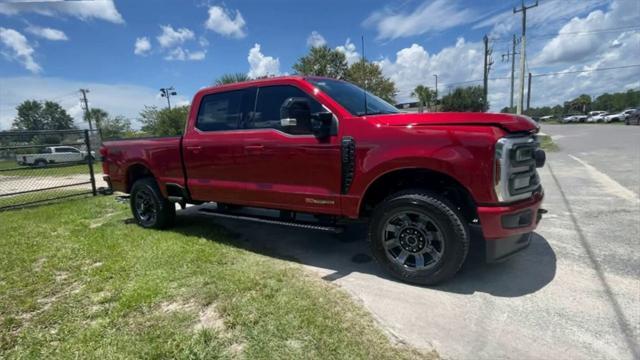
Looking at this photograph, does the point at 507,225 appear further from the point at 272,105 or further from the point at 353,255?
the point at 272,105

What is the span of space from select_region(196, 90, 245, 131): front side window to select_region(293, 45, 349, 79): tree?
25.0 m

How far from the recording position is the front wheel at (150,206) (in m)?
5.27

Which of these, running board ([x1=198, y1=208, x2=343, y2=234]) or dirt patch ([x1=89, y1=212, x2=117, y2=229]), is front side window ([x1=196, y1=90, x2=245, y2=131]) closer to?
running board ([x1=198, y1=208, x2=343, y2=234])

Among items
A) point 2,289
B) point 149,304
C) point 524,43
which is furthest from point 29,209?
point 524,43

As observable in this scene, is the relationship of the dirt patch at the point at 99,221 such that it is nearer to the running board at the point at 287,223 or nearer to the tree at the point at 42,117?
the running board at the point at 287,223

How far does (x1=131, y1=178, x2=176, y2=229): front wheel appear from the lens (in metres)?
5.27

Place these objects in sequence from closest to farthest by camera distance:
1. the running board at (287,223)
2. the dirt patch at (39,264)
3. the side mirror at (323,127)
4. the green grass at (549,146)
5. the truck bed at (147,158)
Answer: the side mirror at (323,127) → the running board at (287,223) → the dirt patch at (39,264) → the truck bed at (147,158) → the green grass at (549,146)

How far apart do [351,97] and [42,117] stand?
11554 centimetres

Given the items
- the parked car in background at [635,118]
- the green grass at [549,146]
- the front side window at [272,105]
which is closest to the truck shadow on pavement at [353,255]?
the front side window at [272,105]

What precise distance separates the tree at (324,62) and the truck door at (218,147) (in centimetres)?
2511

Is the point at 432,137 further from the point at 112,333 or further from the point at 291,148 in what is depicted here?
the point at 112,333

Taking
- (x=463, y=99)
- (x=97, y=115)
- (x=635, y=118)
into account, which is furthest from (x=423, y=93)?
(x=97, y=115)

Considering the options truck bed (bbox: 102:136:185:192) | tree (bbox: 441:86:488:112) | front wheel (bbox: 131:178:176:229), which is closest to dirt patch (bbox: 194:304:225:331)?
truck bed (bbox: 102:136:185:192)

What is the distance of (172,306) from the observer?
9.79ft
